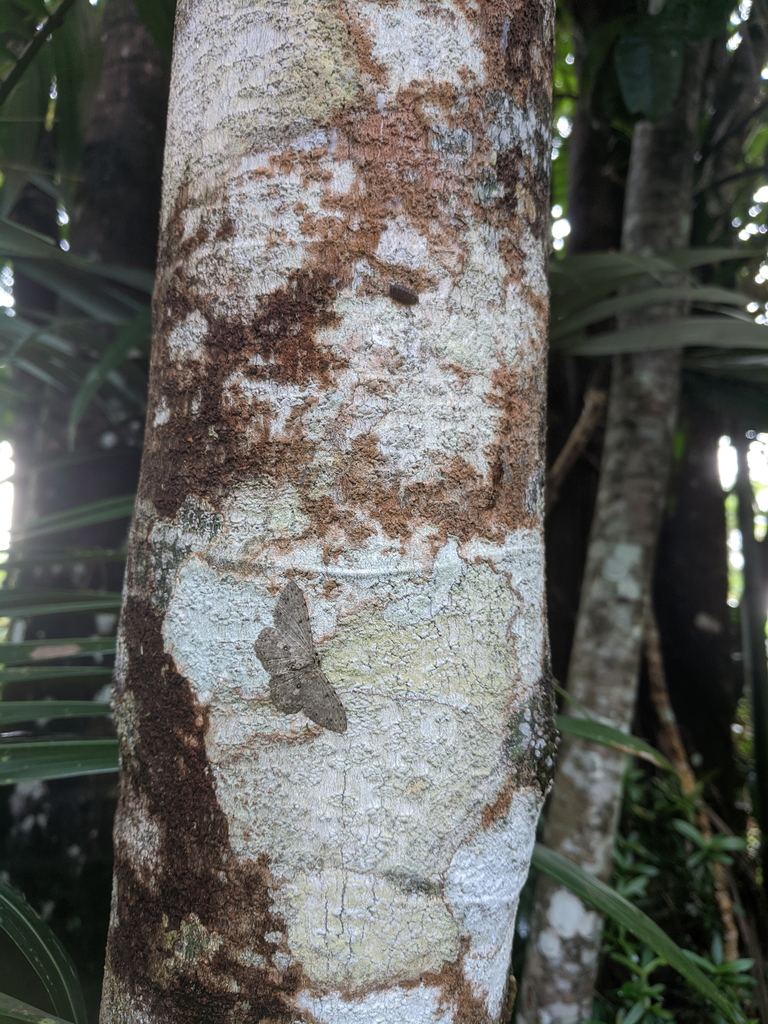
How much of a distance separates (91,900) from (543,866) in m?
0.69

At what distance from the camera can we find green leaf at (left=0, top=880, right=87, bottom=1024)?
0.50 metres

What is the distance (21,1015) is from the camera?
1.20 feet

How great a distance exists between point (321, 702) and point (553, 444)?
139cm

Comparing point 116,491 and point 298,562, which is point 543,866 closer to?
point 298,562

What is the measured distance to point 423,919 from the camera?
0.36m

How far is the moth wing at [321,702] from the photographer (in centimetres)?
35

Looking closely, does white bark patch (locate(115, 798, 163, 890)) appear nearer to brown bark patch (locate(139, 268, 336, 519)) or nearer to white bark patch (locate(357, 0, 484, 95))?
brown bark patch (locate(139, 268, 336, 519))

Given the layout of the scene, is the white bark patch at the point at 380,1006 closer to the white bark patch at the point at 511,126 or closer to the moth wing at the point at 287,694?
the moth wing at the point at 287,694

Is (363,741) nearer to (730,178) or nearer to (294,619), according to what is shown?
(294,619)

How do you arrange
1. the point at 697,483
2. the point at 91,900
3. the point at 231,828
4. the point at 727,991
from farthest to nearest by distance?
1. the point at 697,483
2. the point at 727,991
3. the point at 91,900
4. the point at 231,828

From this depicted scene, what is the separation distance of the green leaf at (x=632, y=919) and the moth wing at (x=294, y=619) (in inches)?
16.8

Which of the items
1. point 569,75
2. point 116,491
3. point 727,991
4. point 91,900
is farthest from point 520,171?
point 569,75

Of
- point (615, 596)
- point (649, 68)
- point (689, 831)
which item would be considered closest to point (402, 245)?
point (649, 68)

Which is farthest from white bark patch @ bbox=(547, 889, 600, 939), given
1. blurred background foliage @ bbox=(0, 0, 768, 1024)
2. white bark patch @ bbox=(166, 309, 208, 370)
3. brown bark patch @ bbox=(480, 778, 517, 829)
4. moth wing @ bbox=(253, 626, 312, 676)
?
white bark patch @ bbox=(166, 309, 208, 370)
